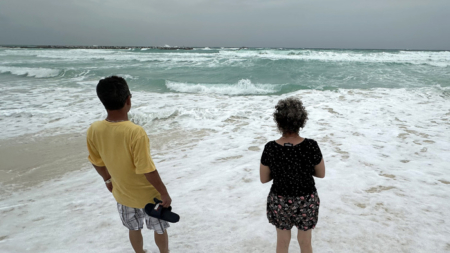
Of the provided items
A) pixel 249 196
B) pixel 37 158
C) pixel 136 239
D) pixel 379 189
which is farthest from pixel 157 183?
pixel 37 158

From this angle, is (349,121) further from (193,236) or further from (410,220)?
(193,236)

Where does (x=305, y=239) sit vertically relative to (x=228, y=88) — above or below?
above

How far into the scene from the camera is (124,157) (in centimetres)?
179

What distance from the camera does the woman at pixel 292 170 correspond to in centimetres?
177

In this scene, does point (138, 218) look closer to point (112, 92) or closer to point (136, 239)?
point (136, 239)

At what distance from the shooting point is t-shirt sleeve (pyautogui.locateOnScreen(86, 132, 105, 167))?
1918mm

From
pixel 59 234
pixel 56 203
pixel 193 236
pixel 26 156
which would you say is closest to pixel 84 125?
pixel 26 156

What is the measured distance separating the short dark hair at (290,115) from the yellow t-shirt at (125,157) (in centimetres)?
89

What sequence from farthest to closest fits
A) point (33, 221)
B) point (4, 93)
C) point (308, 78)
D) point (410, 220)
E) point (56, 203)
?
point (308, 78) → point (4, 93) → point (56, 203) → point (33, 221) → point (410, 220)

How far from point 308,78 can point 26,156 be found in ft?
50.6

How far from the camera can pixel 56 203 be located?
11.8 ft

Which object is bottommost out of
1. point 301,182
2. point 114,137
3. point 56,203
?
point 56,203

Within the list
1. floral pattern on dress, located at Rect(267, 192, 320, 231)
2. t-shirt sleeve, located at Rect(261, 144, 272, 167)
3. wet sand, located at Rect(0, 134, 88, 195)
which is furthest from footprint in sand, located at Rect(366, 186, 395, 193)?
wet sand, located at Rect(0, 134, 88, 195)

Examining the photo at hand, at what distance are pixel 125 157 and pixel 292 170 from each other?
3.68 feet
